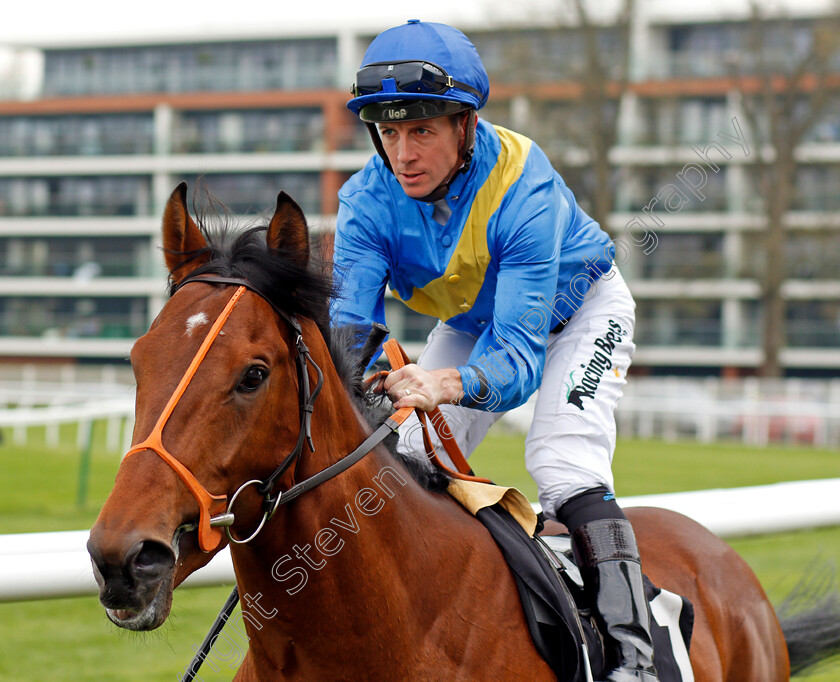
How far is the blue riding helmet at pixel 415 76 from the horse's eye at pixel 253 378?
0.94 metres

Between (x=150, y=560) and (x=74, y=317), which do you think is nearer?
(x=150, y=560)

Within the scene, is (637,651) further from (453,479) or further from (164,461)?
(164,461)

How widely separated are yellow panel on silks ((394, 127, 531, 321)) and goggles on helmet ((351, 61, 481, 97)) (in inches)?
11.6

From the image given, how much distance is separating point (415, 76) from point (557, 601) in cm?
131

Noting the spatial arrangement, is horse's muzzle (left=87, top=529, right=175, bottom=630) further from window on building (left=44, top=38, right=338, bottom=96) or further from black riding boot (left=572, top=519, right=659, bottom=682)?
window on building (left=44, top=38, right=338, bottom=96)

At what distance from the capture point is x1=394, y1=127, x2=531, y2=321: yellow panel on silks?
2527 millimetres

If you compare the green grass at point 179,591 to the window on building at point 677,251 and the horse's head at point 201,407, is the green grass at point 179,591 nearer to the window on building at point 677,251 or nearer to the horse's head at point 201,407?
the horse's head at point 201,407

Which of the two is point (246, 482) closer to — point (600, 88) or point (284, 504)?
→ point (284, 504)

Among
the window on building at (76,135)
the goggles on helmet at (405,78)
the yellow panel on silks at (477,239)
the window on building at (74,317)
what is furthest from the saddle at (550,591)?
→ the window on building at (76,135)

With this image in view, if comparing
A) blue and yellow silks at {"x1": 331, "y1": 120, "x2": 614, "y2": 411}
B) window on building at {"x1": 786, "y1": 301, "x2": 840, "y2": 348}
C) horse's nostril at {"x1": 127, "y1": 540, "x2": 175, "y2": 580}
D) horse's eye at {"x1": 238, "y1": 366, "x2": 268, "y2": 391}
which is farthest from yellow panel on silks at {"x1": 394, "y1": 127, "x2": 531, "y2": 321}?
window on building at {"x1": 786, "y1": 301, "x2": 840, "y2": 348}

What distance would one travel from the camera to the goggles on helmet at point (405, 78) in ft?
7.67

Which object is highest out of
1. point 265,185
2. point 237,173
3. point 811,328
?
point 237,173

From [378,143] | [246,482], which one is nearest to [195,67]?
[378,143]

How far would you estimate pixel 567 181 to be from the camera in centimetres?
1442
